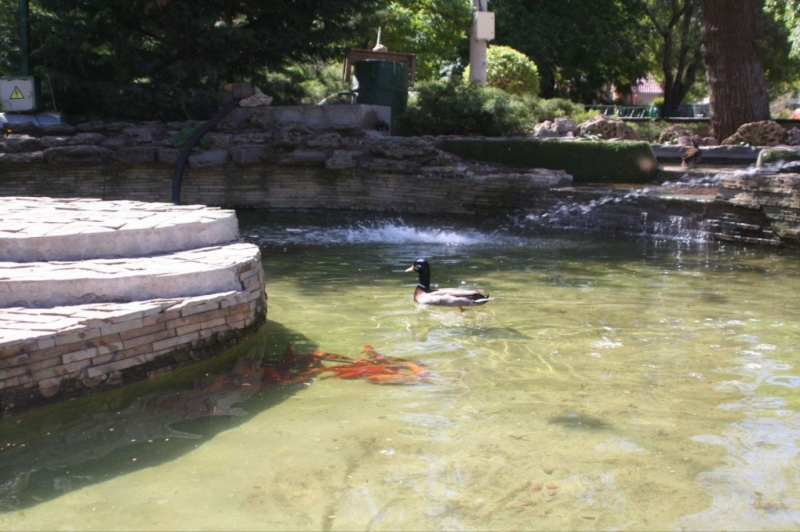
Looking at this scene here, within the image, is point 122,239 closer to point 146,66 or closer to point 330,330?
point 330,330

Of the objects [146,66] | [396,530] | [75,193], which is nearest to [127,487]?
[396,530]

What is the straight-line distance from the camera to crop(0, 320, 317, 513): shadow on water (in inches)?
174

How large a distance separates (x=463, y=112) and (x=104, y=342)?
12925mm

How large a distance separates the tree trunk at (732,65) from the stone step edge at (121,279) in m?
13.7

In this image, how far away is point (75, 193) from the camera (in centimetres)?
1574

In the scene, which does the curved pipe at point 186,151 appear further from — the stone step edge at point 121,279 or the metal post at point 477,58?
the stone step edge at point 121,279

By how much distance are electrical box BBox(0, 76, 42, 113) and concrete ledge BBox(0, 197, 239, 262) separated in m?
9.09

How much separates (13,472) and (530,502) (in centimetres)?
269

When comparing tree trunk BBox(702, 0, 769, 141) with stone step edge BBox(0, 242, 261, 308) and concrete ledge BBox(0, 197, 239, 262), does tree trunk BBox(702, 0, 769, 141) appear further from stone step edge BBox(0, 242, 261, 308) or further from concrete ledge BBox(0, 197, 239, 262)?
stone step edge BBox(0, 242, 261, 308)

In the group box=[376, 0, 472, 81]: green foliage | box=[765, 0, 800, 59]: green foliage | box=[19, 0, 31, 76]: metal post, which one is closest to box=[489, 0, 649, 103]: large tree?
box=[376, 0, 472, 81]: green foliage

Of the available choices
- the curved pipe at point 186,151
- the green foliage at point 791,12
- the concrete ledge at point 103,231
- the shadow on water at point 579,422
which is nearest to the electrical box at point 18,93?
the curved pipe at point 186,151

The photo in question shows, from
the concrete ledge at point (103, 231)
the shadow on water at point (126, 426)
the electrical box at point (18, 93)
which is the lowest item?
the shadow on water at point (126, 426)

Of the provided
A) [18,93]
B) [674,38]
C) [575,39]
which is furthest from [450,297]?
[674,38]

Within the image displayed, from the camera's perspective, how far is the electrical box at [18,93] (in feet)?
53.8
